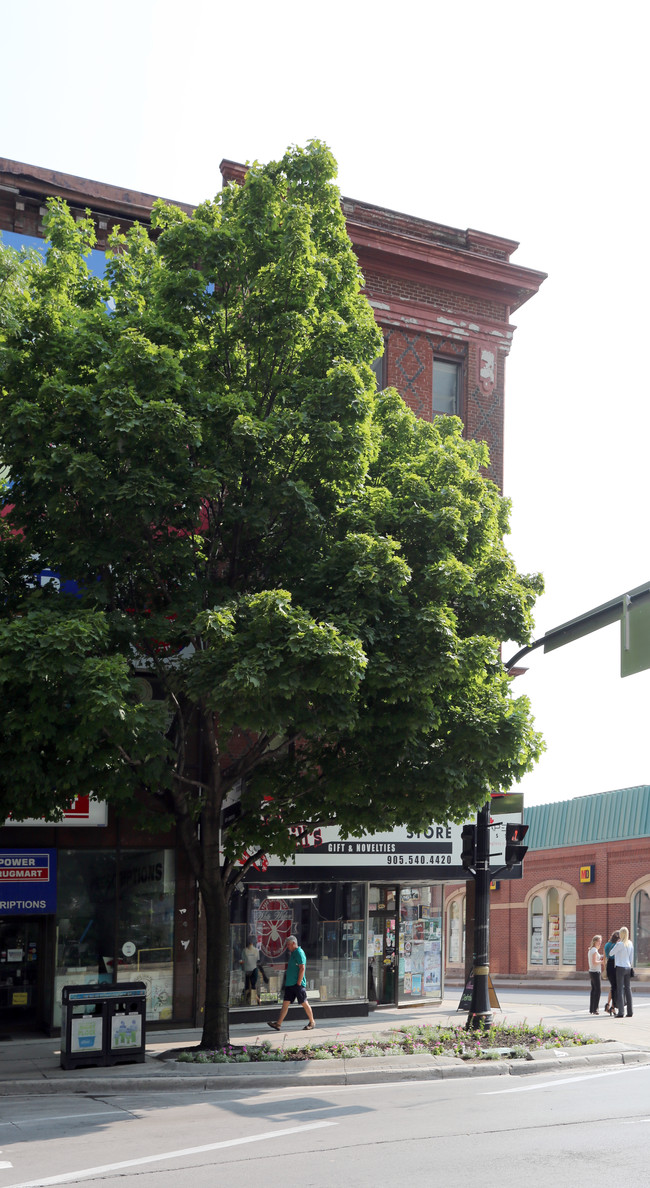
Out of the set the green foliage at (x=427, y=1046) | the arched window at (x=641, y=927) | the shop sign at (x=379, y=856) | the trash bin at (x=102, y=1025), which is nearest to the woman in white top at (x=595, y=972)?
the shop sign at (x=379, y=856)

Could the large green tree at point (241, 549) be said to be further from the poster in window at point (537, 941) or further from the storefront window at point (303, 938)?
the poster in window at point (537, 941)

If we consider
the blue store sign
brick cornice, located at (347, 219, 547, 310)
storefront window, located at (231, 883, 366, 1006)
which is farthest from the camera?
brick cornice, located at (347, 219, 547, 310)

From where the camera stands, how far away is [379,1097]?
1332cm

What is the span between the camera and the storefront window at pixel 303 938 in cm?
2039

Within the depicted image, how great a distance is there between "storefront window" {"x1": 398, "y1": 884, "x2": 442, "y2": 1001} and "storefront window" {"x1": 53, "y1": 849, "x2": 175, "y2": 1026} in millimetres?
5470

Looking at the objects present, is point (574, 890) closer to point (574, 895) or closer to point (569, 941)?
point (574, 895)

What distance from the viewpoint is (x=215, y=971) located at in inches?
618

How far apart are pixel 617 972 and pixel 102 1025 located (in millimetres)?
11322

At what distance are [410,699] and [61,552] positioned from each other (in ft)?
15.5

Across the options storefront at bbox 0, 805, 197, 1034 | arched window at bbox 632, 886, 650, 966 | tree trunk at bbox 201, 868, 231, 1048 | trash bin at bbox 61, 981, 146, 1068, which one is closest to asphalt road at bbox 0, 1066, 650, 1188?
trash bin at bbox 61, 981, 146, 1068

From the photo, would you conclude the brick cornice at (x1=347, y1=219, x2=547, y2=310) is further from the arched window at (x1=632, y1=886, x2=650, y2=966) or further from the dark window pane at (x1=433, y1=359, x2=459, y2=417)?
the arched window at (x1=632, y1=886, x2=650, y2=966)

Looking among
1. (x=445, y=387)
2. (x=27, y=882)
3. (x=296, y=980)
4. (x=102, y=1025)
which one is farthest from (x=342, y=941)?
(x=445, y=387)

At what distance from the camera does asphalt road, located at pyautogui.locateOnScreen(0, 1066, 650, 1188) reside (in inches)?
345

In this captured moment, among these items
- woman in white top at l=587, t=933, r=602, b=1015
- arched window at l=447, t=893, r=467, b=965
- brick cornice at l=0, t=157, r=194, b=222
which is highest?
brick cornice at l=0, t=157, r=194, b=222
